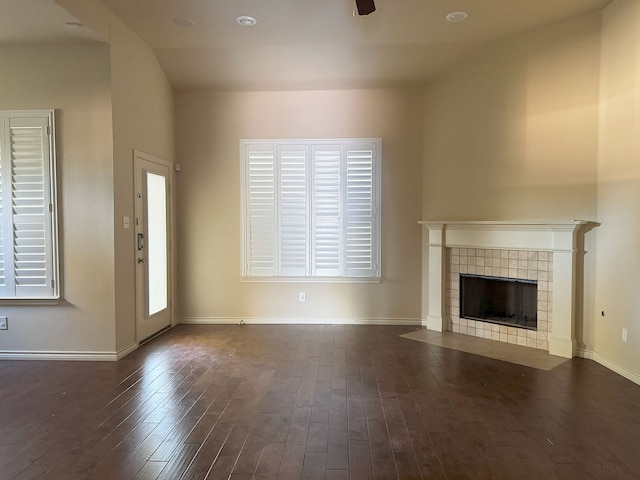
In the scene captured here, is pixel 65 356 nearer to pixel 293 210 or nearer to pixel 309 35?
pixel 293 210

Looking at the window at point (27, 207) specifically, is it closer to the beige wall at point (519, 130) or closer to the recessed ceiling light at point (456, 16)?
the recessed ceiling light at point (456, 16)

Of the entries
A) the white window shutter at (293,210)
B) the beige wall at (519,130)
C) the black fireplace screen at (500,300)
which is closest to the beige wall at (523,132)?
the beige wall at (519,130)

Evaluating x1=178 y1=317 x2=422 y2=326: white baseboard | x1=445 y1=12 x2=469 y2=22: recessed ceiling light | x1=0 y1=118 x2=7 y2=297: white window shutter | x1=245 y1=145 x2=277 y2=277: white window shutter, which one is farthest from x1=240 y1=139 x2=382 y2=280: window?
x1=0 y1=118 x2=7 y2=297: white window shutter

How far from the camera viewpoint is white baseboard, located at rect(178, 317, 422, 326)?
200 inches

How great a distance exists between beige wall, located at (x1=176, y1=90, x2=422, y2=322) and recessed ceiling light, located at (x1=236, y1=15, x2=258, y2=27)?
1.21 meters

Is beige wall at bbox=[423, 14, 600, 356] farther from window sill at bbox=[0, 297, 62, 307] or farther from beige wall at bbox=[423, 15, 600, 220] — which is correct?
window sill at bbox=[0, 297, 62, 307]

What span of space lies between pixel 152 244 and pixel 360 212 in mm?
2514

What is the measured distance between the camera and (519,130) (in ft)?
13.5

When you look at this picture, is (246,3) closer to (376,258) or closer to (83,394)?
(376,258)

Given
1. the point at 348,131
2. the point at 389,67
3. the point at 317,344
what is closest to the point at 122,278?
the point at 317,344

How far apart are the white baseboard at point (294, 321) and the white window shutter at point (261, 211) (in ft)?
1.98

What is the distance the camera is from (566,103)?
3832 millimetres

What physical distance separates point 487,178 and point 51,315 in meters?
4.67

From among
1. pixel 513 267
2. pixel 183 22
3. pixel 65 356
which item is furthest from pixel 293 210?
pixel 65 356
